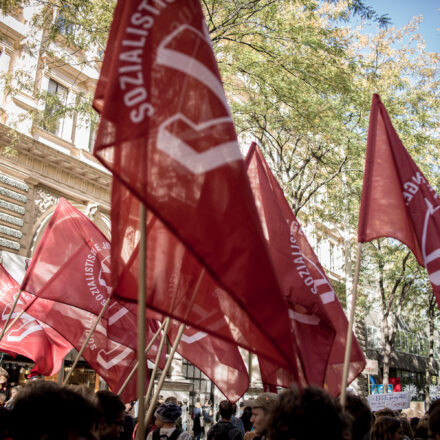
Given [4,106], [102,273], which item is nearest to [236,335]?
[102,273]

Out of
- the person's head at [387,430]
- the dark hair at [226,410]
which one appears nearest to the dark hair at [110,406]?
the person's head at [387,430]

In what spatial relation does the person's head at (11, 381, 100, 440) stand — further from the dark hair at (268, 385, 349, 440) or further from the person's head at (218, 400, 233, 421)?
the person's head at (218, 400, 233, 421)

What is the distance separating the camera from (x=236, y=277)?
2.12 m

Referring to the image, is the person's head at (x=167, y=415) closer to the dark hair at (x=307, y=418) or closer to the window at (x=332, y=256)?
the dark hair at (x=307, y=418)

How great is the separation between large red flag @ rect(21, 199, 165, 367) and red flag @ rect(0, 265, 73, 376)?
1468 millimetres

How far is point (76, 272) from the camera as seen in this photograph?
5.96 m

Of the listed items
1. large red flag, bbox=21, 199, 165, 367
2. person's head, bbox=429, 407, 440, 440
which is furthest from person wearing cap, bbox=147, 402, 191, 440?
person's head, bbox=429, 407, 440, 440

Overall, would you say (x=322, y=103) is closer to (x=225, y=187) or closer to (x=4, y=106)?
(x=4, y=106)

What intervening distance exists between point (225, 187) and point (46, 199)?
13.4 meters

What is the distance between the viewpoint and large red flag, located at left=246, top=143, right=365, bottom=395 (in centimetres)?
388

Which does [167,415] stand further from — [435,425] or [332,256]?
[332,256]

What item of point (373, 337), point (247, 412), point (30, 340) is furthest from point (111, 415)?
point (373, 337)

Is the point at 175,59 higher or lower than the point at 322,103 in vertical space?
lower

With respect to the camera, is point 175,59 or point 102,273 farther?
point 102,273
